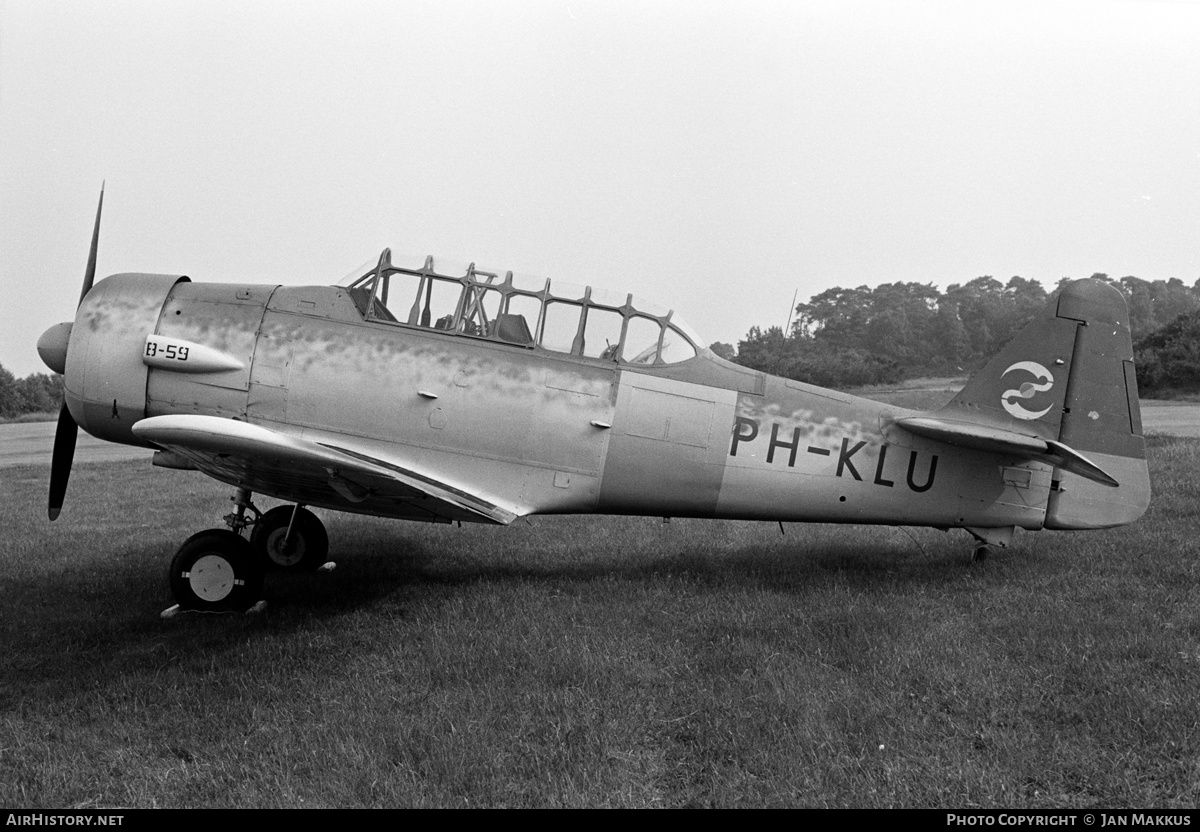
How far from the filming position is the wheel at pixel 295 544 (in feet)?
21.0

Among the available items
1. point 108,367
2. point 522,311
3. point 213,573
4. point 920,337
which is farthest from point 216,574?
point 920,337

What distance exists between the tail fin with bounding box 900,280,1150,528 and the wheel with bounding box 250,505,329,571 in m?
5.09

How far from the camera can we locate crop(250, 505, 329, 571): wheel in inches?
252

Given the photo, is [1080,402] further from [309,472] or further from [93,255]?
[93,255]

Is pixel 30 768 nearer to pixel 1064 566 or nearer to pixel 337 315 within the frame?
pixel 337 315

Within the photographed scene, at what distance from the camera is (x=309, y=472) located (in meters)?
4.30

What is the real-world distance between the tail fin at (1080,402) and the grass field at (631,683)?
47 cm

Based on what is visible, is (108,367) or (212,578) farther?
(108,367)

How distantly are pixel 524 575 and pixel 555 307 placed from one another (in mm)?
2246

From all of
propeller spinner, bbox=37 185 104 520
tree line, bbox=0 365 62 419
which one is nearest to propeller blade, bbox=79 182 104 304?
propeller spinner, bbox=37 185 104 520

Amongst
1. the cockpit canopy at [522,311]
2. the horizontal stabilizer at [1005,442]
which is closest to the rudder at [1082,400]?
the horizontal stabilizer at [1005,442]

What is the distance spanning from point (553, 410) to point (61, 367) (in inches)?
141

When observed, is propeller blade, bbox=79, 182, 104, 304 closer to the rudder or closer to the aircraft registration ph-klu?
the aircraft registration ph-klu
